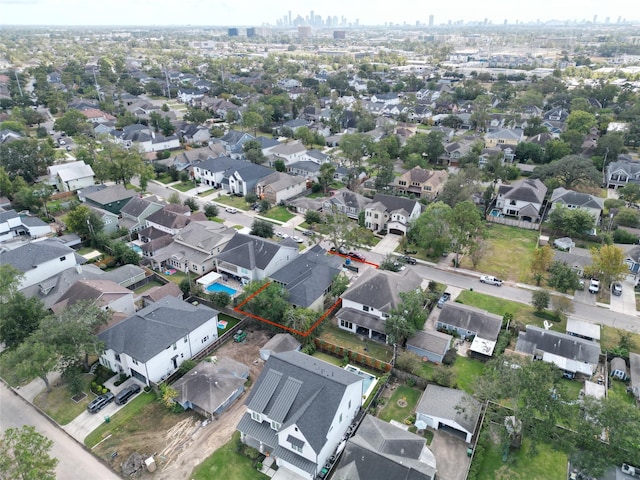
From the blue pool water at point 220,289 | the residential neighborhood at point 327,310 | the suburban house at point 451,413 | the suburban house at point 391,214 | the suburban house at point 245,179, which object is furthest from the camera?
the suburban house at point 245,179

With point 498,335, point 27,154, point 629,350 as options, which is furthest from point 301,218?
point 27,154

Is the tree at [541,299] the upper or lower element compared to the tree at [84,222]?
lower

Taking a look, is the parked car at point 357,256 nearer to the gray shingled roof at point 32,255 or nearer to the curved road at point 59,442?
the gray shingled roof at point 32,255

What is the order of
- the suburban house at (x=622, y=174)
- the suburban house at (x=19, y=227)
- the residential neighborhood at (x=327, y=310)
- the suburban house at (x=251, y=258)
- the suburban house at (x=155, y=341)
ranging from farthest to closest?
the suburban house at (x=622, y=174) < the suburban house at (x=19, y=227) < the suburban house at (x=251, y=258) < the suburban house at (x=155, y=341) < the residential neighborhood at (x=327, y=310)

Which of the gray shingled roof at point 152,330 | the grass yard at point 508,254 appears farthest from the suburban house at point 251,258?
the grass yard at point 508,254

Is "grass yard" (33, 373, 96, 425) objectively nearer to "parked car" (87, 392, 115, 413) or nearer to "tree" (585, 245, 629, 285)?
"parked car" (87, 392, 115, 413)

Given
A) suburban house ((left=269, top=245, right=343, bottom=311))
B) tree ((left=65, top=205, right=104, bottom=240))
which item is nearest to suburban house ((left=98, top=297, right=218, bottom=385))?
suburban house ((left=269, top=245, right=343, bottom=311))

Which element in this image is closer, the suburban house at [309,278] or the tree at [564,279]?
the suburban house at [309,278]
